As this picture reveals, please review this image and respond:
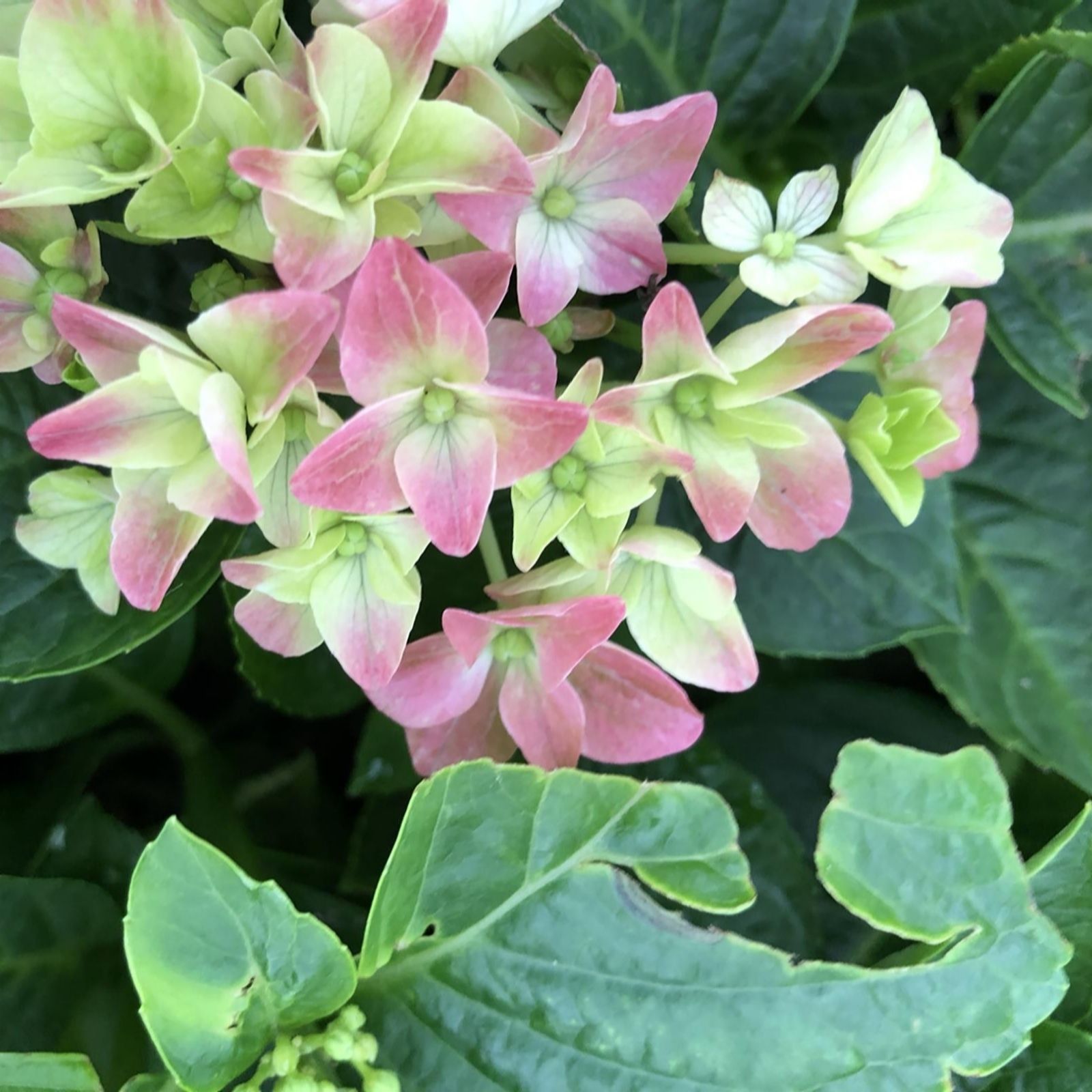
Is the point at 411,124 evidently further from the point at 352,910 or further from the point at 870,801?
the point at 352,910

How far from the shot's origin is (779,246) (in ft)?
1.42

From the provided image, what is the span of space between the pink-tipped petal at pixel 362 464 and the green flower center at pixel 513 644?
113 mm

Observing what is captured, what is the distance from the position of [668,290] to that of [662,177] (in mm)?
72

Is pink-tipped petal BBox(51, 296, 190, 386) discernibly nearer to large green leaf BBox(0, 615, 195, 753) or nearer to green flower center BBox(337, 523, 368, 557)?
green flower center BBox(337, 523, 368, 557)

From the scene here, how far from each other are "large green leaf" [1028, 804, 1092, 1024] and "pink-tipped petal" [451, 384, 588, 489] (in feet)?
1.20

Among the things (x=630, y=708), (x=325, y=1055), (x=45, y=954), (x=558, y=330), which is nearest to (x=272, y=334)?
(x=558, y=330)

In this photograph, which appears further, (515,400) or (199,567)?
(199,567)

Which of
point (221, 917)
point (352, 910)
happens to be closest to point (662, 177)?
point (221, 917)

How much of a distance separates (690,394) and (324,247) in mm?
155

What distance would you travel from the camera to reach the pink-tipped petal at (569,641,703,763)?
0.49m

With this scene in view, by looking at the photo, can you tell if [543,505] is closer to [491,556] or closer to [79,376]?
[491,556]

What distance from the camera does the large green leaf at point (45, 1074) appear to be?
46 centimetres

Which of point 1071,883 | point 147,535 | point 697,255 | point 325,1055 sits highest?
point 697,255

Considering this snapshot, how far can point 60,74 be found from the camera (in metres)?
0.39
